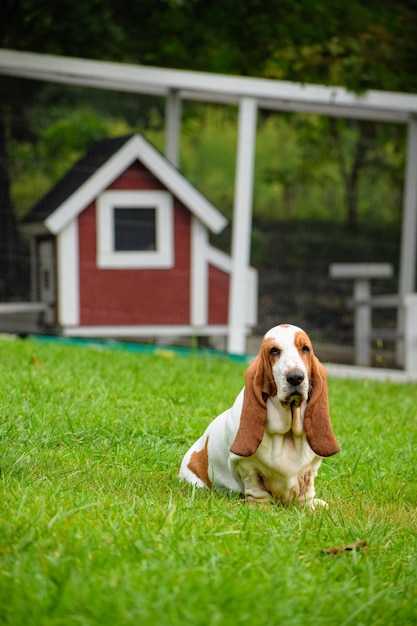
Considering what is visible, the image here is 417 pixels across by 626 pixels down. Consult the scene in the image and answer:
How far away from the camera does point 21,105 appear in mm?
9672

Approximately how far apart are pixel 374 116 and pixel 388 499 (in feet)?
22.0

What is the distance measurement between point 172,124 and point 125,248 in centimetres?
152

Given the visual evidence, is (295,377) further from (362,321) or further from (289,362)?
(362,321)

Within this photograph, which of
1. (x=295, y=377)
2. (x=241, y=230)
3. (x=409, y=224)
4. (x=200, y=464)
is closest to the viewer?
(x=295, y=377)

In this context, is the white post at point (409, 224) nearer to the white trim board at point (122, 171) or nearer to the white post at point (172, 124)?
the white trim board at point (122, 171)

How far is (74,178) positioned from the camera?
29.8 feet

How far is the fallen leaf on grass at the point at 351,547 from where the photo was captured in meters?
3.22

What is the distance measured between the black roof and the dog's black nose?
5650mm

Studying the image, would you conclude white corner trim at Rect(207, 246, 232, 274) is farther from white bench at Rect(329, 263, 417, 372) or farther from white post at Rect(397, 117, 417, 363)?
white post at Rect(397, 117, 417, 363)

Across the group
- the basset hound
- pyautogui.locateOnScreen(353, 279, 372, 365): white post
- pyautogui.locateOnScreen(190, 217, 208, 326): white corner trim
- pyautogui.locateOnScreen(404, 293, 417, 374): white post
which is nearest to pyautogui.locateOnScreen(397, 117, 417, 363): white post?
pyautogui.locateOnScreen(353, 279, 372, 365): white post

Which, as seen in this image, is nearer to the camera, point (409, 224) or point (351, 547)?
point (351, 547)

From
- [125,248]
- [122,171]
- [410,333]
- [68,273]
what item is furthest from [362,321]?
[68,273]

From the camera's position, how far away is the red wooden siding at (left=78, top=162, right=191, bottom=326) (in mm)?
8898

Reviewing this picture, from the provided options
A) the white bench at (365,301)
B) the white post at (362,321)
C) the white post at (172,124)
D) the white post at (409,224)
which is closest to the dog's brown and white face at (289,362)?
the white post at (172,124)
